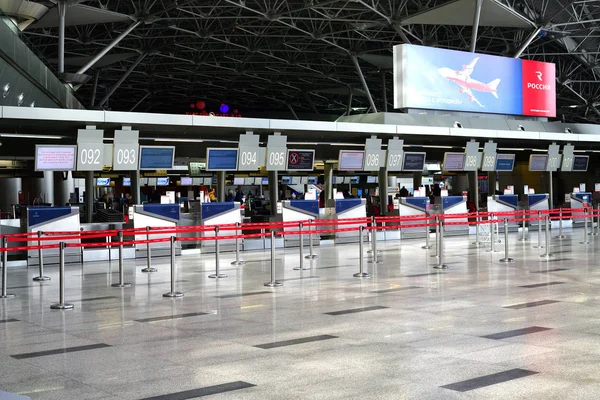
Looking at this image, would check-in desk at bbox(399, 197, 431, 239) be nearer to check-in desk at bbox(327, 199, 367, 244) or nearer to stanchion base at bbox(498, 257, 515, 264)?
check-in desk at bbox(327, 199, 367, 244)

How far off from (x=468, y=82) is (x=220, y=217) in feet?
43.5

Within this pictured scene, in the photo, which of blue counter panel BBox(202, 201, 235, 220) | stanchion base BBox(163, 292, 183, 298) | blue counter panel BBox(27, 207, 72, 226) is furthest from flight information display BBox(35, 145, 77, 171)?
stanchion base BBox(163, 292, 183, 298)

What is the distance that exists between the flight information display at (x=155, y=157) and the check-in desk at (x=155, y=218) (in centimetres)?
137

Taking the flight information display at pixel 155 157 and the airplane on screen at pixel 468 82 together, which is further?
the airplane on screen at pixel 468 82

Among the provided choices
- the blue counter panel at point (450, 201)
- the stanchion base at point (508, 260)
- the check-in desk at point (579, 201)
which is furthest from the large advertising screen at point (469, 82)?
the stanchion base at point (508, 260)

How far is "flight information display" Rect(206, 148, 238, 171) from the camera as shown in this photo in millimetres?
24109

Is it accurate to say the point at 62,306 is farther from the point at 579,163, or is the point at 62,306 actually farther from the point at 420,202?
the point at 579,163

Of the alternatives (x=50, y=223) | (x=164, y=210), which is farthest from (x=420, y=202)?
(x=50, y=223)

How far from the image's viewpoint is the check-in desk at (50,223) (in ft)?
65.0

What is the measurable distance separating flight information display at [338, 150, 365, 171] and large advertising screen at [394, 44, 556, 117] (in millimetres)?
3236

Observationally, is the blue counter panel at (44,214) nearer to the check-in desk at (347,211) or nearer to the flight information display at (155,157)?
the flight information display at (155,157)

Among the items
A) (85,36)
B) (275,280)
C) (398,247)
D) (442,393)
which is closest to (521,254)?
(398,247)

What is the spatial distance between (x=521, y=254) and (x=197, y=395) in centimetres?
1523

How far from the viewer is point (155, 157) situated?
76.2ft
